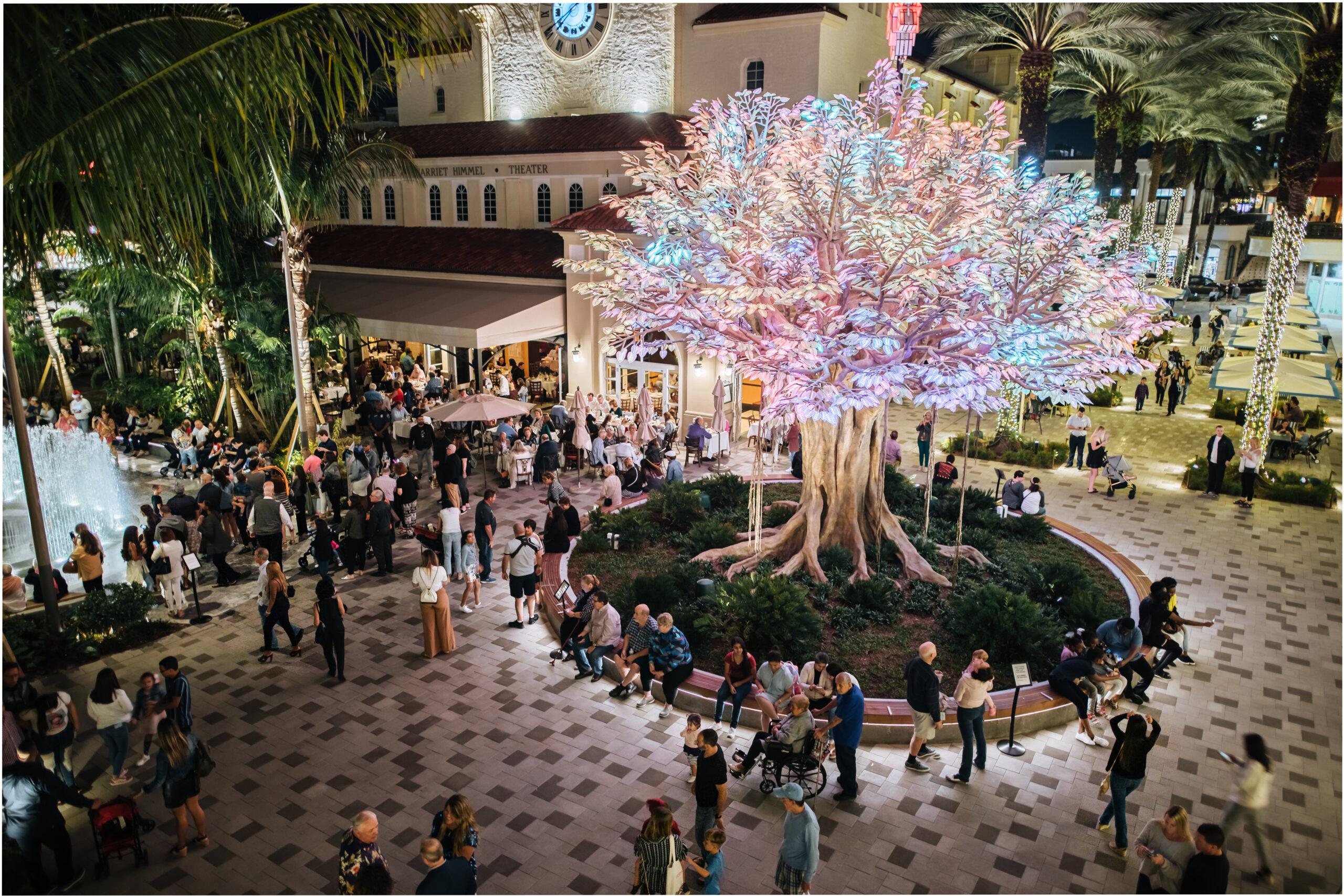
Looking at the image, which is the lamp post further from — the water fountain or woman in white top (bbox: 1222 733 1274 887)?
the water fountain

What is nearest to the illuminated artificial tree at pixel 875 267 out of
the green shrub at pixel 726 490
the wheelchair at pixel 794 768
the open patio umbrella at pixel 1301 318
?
the green shrub at pixel 726 490

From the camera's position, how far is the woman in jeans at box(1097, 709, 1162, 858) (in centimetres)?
721

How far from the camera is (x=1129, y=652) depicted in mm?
10039

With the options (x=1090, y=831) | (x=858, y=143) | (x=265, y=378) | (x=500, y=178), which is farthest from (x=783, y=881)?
(x=500, y=178)

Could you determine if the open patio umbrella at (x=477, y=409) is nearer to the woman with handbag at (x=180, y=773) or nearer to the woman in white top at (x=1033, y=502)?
the woman with handbag at (x=180, y=773)

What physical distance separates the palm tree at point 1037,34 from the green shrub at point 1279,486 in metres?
7.48

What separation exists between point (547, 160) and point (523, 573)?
52.7 feet

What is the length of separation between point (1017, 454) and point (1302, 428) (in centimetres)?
807

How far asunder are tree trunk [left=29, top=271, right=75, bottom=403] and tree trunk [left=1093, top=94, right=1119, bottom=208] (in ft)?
105

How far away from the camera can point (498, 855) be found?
24.2 ft

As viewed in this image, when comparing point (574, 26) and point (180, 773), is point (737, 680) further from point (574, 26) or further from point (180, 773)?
point (574, 26)

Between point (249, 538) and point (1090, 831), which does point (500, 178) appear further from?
point (1090, 831)

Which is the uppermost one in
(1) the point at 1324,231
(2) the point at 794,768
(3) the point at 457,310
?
(1) the point at 1324,231

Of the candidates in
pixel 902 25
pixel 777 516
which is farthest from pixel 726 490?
pixel 902 25
